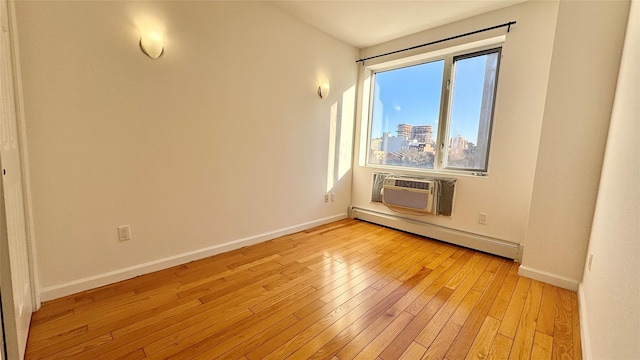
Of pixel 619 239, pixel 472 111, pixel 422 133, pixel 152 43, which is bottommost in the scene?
pixel 619 239

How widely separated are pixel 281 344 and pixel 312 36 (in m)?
2.99

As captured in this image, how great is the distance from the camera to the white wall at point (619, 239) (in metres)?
0.89

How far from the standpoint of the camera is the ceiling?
246 centimetres

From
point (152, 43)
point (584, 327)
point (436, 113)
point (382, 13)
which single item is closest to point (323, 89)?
point (382, 13)

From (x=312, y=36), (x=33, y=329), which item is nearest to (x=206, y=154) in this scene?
(x=33, y=329)

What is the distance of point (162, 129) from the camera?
199 cm

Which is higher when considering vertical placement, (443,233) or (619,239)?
(619,239)

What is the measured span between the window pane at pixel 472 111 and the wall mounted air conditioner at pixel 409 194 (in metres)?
0.42

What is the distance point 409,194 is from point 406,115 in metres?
1.07

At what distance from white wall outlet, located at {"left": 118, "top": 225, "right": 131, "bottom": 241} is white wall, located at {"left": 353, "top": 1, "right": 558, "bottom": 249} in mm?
3122

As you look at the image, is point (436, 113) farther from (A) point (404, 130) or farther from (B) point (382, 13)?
(B) point (382, 13)

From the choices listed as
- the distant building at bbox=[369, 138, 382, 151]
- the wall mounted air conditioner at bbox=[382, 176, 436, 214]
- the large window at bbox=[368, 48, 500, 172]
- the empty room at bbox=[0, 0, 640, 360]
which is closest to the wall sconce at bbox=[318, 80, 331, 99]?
the empty room at bbox=[0, 0, 640, 360]

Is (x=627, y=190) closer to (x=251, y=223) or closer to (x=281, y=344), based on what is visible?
(x=281, y=344)

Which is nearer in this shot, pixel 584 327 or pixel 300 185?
pixel 584 327
